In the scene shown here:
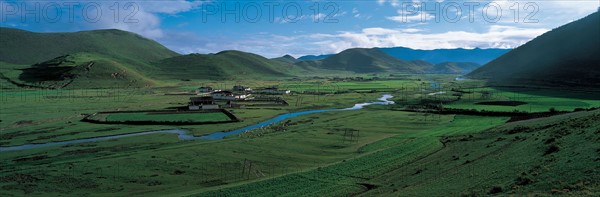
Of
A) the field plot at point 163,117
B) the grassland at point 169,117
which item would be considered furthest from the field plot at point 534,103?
the field plot at point 163,117

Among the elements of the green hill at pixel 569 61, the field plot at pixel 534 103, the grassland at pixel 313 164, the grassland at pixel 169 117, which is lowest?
the grassland at pixel 313 164

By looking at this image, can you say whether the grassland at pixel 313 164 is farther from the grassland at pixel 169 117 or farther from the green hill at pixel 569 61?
the green hill at pixel 569 61

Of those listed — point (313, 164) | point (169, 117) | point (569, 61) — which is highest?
point (569, 61)

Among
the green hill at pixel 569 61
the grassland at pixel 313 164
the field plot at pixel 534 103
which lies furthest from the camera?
the green hill at pixel 569 61

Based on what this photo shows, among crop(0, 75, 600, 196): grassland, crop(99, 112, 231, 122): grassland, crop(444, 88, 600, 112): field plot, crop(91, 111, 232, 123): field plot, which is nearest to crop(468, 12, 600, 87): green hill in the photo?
crop(444, 88, 600, 112): field plot

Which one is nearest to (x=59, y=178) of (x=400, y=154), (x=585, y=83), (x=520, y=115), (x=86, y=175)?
(x=86, y=175)

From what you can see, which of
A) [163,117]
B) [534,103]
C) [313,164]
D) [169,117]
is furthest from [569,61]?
[313,164]

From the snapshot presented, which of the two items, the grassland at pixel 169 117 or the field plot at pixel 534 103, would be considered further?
the field plot at pixel 534 103

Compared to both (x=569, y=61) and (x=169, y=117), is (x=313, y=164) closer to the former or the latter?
(x=169, y=117)

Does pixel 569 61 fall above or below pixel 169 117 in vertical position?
above

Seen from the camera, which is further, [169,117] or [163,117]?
[169,117]

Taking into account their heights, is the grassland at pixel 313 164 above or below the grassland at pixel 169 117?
below
